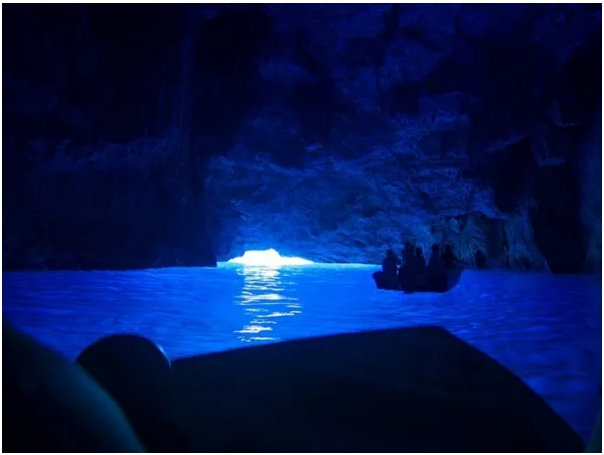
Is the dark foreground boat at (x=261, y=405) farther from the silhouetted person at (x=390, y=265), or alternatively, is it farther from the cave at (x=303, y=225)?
the silhouetted person at (x=390, y=265)

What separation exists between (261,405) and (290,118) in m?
19.0

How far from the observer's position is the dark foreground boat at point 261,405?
145 centimetres

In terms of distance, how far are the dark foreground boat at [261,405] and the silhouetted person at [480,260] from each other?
22.4 m

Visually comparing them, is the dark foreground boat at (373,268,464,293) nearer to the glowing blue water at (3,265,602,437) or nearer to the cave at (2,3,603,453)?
the cave at (2,3,603,453)

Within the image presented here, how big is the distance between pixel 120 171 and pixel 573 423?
19350 mm

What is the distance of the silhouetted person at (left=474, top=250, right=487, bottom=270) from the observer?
78.4 ft

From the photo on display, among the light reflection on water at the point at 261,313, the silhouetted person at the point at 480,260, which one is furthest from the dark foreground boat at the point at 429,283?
the silhouetted person at the point at 480,260

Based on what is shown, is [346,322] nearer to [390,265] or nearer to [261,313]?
[261,313]

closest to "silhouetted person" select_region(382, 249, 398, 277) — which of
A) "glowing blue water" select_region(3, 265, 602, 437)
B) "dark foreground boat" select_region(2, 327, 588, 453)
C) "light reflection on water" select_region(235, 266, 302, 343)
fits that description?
"glowing blue water" select_region(3, 265, 602, 437)

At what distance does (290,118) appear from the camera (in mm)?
20391

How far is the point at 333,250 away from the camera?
3109 cm

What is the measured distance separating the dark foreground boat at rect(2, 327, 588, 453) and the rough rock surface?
1332 centimetres

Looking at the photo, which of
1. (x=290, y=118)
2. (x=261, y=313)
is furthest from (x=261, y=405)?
(x=290, y=118)

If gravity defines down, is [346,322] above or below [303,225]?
below
